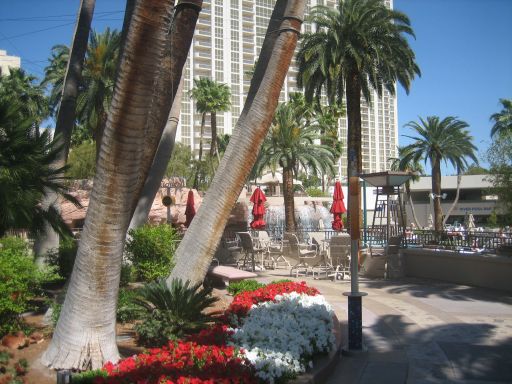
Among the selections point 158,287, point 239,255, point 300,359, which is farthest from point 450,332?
point 239,255

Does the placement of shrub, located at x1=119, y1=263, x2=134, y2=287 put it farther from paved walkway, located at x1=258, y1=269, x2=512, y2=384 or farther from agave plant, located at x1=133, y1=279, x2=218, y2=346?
paved walkway, located at x1=258, y1=269, x2=512, y2=384

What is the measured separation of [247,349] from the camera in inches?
216

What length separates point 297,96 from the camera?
157ft

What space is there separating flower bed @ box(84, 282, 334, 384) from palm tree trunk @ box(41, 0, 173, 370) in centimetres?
53

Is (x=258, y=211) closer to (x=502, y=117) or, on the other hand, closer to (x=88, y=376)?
(x=88, y=376)

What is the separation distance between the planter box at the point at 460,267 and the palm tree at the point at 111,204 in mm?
9804

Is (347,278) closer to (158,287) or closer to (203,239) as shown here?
(203,239)

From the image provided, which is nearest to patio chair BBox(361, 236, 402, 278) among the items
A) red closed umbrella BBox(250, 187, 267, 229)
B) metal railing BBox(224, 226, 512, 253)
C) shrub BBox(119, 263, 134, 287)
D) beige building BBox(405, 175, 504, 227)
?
metal railing BBox(224, 226, 512, 253)

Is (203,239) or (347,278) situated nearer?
(203,239)

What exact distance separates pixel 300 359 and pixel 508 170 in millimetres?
10149

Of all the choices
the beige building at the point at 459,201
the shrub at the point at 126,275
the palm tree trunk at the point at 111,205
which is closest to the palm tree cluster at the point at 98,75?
the shrub at the point at 126,275

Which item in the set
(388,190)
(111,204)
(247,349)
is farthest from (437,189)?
(111,204)

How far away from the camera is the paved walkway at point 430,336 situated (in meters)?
5.95

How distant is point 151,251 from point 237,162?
Answer: 11.0 feet
